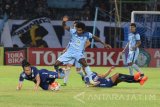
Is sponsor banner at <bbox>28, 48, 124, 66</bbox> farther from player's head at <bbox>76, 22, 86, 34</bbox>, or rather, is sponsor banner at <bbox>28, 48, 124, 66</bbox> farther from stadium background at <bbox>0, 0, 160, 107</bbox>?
player's head at <bbox>76, 22, 86, 34</bbox>

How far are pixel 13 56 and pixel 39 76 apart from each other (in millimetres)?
15171

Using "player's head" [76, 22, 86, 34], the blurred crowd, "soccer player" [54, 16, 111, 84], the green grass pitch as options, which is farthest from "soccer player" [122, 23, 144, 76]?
the blurred crowd

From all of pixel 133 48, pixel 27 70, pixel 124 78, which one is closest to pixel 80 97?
pixel 27 70

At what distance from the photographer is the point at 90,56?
1271 inches

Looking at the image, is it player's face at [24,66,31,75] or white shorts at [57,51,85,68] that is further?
white shorts at [57,51,85,68]

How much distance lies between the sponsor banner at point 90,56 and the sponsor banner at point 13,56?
0.40 m

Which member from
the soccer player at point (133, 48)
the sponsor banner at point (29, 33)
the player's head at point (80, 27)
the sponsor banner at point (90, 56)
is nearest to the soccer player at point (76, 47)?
the player's head at point (80, 27)

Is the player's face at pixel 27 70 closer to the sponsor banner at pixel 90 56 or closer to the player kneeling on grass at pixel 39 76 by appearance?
the player kneeling on grass at pixel 39 76

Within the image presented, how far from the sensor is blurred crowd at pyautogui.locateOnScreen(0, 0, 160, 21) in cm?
3506

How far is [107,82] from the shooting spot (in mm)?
18578

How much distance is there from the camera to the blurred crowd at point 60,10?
3506 cm

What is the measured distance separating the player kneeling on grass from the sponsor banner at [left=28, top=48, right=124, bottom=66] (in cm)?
1414

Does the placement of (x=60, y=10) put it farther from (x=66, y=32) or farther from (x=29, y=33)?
(x=29, y=33)

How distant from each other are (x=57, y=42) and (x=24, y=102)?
20069 mm
